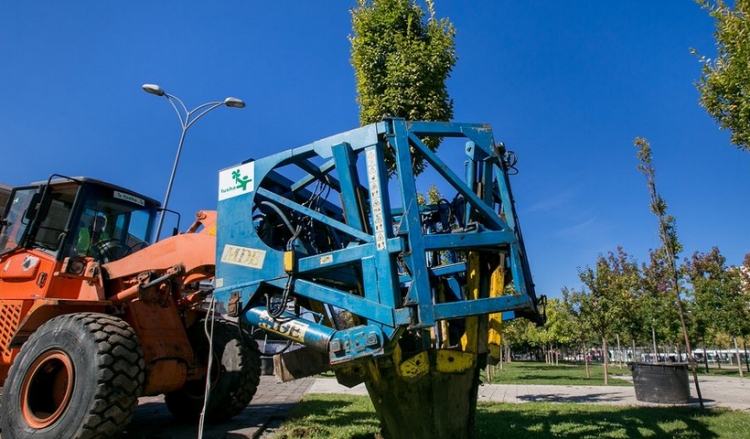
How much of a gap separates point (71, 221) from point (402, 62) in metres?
6.00

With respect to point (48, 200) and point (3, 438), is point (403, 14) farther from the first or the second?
point (3, 438)

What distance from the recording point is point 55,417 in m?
4.75

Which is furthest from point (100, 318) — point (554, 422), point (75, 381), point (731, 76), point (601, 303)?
point (601, 303)

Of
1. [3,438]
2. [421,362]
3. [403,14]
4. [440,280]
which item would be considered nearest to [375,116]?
[403,14]

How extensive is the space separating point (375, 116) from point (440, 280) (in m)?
4.66

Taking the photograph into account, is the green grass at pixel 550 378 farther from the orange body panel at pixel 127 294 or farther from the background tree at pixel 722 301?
the orange body panel at pixel 127 294

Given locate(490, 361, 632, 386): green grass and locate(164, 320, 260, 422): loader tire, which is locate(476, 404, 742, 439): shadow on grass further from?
locate(490, 361, 632, 386): green grass

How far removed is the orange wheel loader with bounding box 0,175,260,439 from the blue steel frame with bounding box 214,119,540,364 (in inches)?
31.6

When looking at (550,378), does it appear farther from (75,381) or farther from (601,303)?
(75,381)

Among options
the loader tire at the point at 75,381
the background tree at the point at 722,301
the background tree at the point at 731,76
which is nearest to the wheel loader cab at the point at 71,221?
the loader tire at the point at 75,381

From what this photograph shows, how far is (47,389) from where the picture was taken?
17.3ft

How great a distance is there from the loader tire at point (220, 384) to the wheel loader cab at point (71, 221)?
1658 mm

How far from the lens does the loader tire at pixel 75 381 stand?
4551mm

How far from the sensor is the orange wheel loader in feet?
15.5
